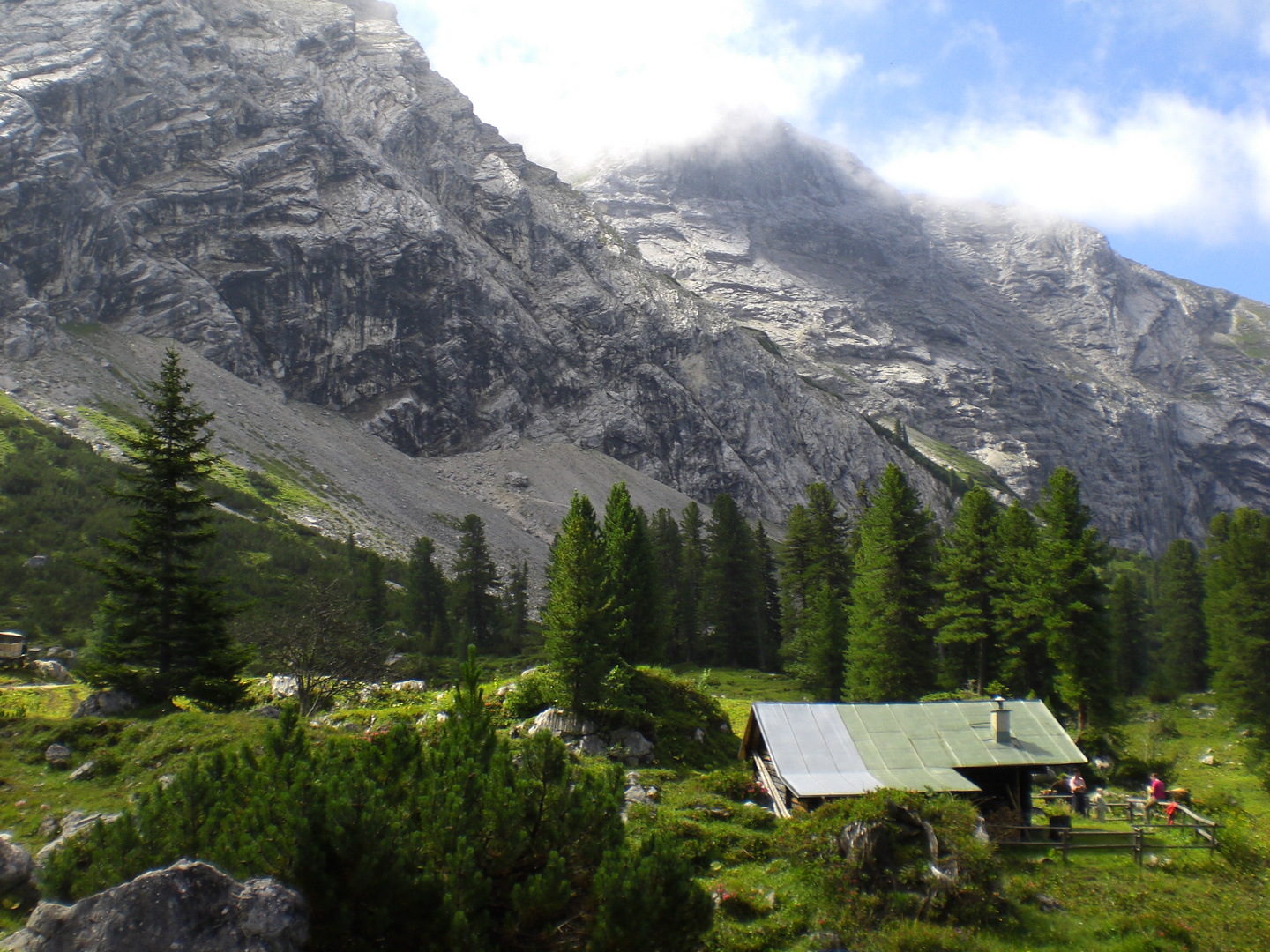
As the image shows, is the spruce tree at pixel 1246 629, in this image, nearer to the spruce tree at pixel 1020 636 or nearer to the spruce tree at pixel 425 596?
the spruce tree at pixel 1020 636

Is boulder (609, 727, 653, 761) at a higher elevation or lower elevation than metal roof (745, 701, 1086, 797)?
lower

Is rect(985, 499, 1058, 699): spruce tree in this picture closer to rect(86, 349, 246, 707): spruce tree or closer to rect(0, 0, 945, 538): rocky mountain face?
rect(86, 349, 246, 707): spruce tree

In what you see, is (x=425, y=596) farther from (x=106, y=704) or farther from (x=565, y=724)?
(x=106, y=704)

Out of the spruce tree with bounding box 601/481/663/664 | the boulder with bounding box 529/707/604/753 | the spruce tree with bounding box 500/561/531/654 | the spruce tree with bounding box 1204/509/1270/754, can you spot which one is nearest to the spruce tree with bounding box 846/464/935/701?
the spruce tree with bounding box 601/481/663/664

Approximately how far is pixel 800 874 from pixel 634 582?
2617 cm

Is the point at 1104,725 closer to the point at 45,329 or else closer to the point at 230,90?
the point at 45,329

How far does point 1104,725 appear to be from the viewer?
33750 millimetres

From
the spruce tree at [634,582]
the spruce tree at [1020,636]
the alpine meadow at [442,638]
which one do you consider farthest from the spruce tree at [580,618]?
the spruce tree at [1020,636]

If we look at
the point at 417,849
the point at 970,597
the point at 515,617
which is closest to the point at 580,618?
the point at 417,849

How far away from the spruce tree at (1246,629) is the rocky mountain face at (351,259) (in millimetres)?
99013

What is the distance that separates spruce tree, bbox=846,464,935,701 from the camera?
3691 cm

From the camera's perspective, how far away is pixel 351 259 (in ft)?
409

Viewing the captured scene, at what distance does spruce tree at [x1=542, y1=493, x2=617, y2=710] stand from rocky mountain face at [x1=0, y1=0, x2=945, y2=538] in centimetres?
8794

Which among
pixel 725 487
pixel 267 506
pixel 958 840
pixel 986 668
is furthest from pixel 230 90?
pixel 958 840
